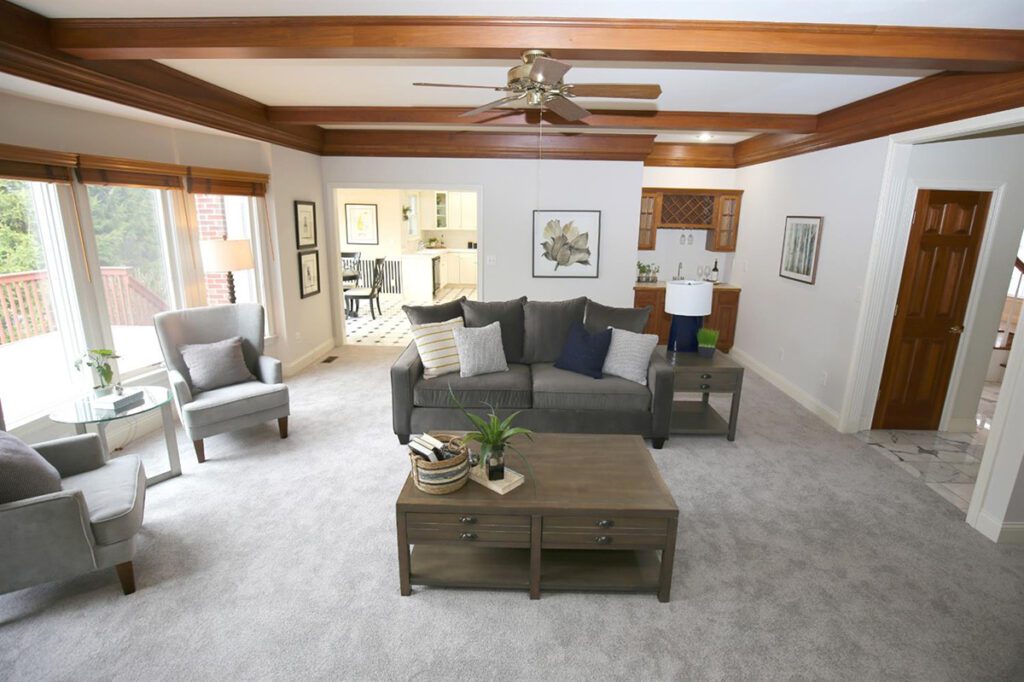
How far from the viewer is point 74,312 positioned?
3666 mm

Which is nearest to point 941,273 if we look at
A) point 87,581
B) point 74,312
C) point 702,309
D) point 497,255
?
point 702,309

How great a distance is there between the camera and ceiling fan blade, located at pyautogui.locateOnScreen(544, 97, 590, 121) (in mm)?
2783

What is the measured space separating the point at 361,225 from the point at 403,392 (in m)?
7.39

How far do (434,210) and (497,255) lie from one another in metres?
5.37

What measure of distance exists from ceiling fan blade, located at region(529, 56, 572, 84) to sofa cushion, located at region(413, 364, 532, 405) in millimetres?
2218

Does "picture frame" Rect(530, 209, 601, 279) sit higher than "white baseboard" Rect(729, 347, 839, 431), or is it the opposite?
"picture frame" Rect(530, 209, 601, 279)

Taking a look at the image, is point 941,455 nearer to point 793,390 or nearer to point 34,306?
point 793,390

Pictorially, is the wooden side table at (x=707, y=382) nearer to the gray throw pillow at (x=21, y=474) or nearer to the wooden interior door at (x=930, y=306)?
the wooden interior door at (x=930, y=306)

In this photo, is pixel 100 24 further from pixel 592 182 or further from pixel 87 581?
pixel 592 182

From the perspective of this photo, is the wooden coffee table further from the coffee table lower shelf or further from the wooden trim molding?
the wooden trim molding

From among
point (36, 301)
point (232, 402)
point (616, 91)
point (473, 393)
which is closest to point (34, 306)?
point (36, 301)

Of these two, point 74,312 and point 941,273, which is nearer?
point 74,312

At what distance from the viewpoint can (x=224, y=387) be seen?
400 cm

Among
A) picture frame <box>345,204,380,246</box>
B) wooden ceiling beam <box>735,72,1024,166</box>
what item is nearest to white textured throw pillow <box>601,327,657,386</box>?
wooden ceiling beam <box>735,72,1024,166</box>
